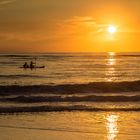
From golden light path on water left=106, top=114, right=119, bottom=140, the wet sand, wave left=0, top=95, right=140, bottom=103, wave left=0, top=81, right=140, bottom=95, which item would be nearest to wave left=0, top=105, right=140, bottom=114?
the wet sand

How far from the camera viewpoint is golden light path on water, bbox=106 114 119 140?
39.0 feet

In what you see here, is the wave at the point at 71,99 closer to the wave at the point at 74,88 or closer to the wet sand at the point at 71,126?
the wave at the point at 74,88

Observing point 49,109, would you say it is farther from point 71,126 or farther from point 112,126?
point 112,126

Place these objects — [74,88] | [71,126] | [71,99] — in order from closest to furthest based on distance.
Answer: [71,126]
[71,99]
[74,88]

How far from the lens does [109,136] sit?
1184cm

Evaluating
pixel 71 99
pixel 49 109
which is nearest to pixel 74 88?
pixel 71 99

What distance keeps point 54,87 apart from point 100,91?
10.6 feet

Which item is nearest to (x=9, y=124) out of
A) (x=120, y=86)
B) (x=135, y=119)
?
(x=135, y=119)

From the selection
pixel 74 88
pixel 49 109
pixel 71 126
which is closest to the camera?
pixel 71 126

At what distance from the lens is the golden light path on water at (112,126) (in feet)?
39.0

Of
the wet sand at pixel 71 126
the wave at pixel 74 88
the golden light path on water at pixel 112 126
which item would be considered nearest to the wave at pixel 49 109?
the wet sand at pixel 71 126

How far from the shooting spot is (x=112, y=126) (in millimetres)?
13250

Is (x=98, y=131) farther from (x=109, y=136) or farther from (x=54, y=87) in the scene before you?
(x=54, y=87)

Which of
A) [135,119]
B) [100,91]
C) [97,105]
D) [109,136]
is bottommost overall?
[109,136]
